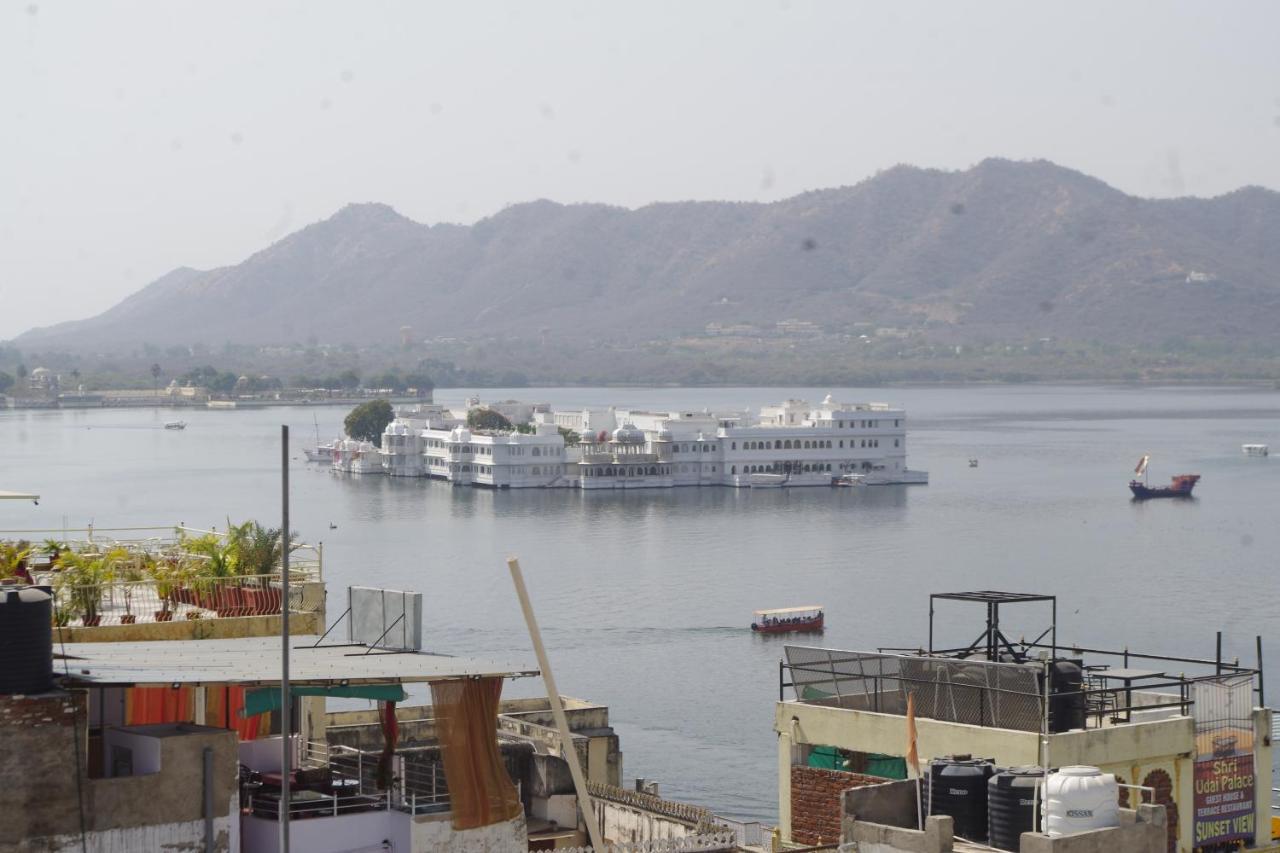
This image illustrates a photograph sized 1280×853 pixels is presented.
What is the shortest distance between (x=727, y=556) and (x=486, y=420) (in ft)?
139

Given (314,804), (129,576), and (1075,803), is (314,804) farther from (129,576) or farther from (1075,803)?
(129,576)

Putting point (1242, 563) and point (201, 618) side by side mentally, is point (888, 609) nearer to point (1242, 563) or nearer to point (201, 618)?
point (1242, 563)

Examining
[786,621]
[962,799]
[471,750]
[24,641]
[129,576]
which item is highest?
[24,641]

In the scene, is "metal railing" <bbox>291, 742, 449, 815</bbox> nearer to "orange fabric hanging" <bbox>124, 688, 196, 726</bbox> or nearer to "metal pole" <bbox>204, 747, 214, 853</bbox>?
"orange fabric hanging" <bbox>124, 688, 196, 726</bbox>

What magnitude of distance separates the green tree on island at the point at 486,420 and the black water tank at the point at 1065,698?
85.0 m

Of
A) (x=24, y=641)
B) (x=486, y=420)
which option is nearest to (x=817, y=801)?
(x=24, y=641)

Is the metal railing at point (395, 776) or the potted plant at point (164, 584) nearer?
the metal railing at point (395, 776)

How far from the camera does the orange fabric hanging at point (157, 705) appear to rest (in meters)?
7.91

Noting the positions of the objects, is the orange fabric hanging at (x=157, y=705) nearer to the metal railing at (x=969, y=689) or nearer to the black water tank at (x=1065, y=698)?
the metal railing at (x=969, y=689)

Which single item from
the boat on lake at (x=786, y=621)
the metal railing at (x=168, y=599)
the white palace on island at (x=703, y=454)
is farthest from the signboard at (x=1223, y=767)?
the white palace on island at (x=703, y=454)

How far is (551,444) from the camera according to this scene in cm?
Result: 8544

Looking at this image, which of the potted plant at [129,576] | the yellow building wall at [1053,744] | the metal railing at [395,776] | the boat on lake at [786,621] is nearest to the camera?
the metal railing at [395,776]

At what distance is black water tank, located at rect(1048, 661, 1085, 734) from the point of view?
9789 millimetres

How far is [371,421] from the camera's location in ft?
350
